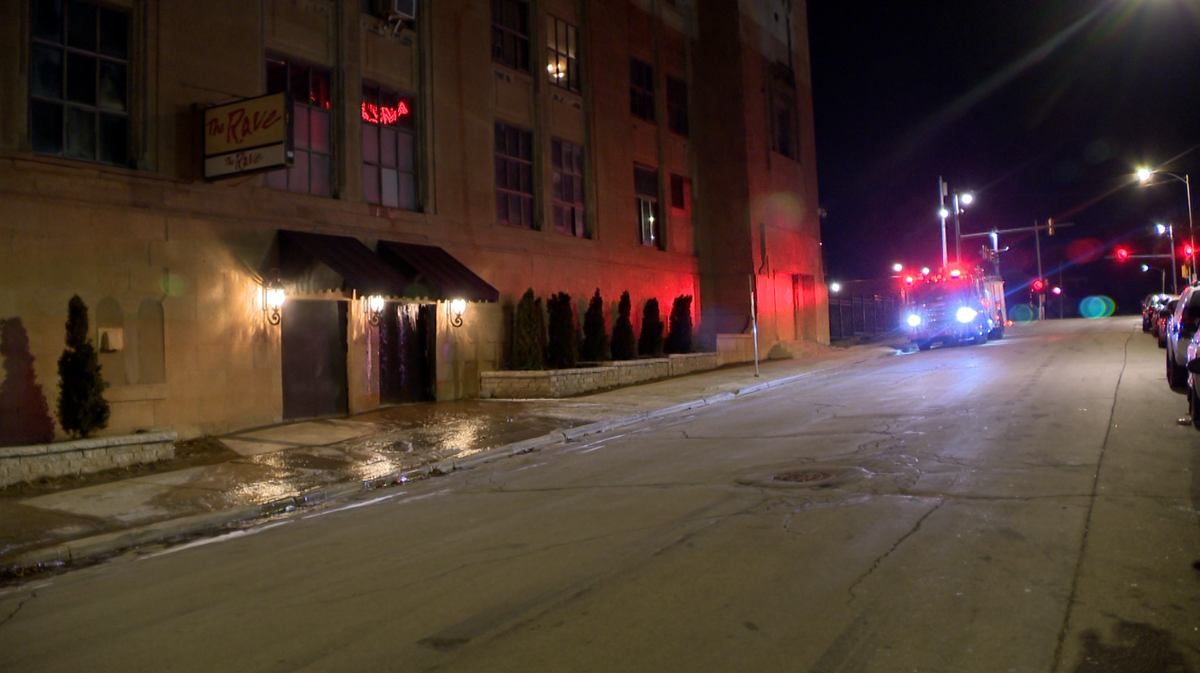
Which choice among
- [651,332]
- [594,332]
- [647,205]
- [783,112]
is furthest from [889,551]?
[783,112]

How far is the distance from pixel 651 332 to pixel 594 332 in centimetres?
283

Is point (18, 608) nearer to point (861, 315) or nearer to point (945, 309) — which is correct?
point (945, 309)

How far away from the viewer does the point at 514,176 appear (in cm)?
2197

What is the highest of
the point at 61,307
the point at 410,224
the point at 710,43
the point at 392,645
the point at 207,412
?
the point at 710,43

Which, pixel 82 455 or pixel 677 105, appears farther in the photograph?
pixel 677 105

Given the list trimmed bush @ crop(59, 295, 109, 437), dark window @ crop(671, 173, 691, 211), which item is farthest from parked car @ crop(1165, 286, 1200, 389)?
dark window @ crop(671, 173, 691, 211)

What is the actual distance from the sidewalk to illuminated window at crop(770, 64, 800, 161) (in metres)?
15.1

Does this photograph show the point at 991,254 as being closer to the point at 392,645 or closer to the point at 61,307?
the point at 61,307

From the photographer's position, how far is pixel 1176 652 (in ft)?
14.5

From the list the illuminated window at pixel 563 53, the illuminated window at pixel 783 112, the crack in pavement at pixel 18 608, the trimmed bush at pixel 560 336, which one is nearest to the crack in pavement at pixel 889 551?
the crack in pavement at pixel 18 608

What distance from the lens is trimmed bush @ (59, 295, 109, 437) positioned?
12.4 m

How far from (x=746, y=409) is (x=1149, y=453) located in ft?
25.2

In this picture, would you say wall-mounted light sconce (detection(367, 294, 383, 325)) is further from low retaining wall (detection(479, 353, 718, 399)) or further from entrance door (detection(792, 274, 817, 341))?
entrance door (detection(792, 274, 817, 341))

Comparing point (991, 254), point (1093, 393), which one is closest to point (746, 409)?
point (1093, 393)
